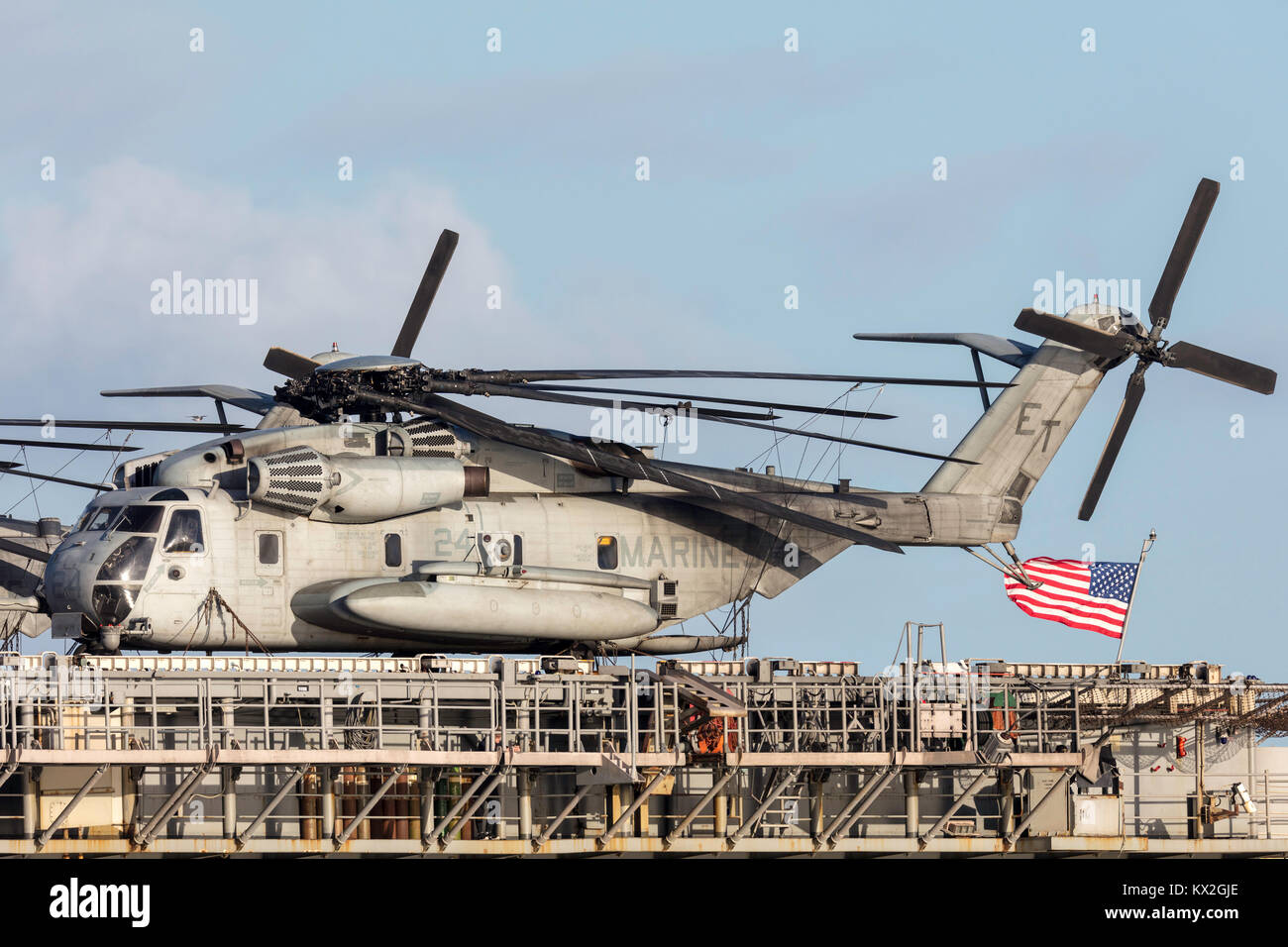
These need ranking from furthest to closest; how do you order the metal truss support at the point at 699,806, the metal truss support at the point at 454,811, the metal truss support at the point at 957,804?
1. the metal truss support at the point at 957,804
2. the metal truss support at the point at 699,806
3. the metal truss support at the point at 454,811

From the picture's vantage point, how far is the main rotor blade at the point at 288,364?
37.5m

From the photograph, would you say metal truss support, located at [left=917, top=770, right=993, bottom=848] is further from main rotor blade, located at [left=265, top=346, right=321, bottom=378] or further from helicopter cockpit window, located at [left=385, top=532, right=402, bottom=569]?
main rotor blade, located at [left=265, top=346, right=321, bottom=378]

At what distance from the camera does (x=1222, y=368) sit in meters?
40.1

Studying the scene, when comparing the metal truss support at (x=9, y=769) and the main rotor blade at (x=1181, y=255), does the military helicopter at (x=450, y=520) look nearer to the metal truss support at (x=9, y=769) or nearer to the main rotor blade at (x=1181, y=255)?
the main rotor blade at (x=1181, y=255)

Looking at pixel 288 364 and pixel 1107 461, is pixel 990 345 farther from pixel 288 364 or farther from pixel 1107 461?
pixel 288 364

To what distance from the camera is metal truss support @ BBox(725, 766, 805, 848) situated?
1257 inches

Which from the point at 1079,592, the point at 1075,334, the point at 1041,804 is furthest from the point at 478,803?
the point at 1075,334

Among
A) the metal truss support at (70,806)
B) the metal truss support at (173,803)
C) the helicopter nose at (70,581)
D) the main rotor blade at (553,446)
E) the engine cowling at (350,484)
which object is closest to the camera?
the metal truss support at (70,806)

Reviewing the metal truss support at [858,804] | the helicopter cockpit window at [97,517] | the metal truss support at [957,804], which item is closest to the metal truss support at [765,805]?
the metal truss support at [858,804]

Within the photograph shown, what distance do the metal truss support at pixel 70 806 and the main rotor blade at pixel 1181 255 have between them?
2555cm
